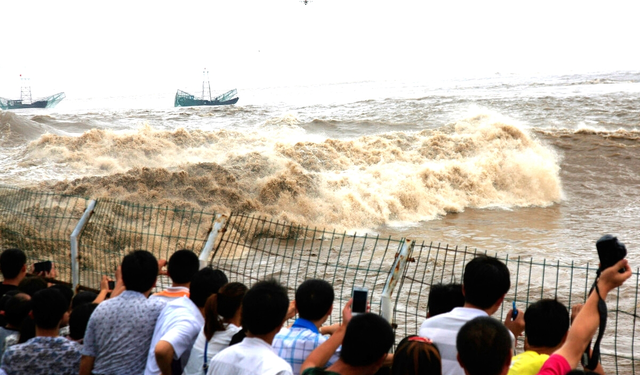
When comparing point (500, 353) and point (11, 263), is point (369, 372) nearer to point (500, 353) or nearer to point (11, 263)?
point (500, 353)

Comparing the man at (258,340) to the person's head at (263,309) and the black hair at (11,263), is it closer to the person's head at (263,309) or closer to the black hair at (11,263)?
the person's head at (263,309)

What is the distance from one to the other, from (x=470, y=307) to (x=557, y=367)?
723 millimetres

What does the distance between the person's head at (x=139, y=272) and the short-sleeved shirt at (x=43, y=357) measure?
0.46m

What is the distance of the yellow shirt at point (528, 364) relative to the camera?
2.58 metres

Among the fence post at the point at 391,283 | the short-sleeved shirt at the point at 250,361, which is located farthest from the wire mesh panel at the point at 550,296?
the short-sleeved shirt at the point at 250,361

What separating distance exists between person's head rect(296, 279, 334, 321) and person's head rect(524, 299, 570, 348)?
975 mm

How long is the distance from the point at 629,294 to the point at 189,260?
6955 mm

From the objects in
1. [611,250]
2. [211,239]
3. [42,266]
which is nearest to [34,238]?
[42,266]

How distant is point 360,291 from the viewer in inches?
113

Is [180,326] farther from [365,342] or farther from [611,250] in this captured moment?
[611,250]

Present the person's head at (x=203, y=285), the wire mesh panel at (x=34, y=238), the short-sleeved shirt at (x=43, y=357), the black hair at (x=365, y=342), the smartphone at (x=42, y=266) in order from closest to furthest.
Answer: the black hair at (x=365, y=342) < the short-sleeved shirt at (x=43, y=357) < the person's head at (x=203, y=285) < the smartphone at (x=42, y=266) < the wire mesh panel at (x=34, y=238)

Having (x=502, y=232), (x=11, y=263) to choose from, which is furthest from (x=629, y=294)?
(x=11, y=263)

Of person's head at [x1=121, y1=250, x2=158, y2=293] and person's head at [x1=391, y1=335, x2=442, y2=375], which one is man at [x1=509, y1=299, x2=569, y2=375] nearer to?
person's head at [x1=391, y1=335, x2=442, y2=375]

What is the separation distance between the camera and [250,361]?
254 centimetres
